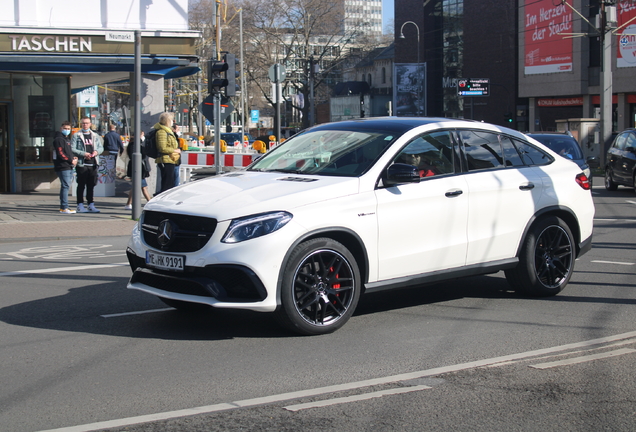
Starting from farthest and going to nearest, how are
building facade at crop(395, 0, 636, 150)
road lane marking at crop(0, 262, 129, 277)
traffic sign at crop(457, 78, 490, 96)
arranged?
1. traffic sign at crop(457, 78, 490, 96)
2. building facade at crop(395, 0, 636, 150)
3. road lane marking at crop(0, 262, 129, 277)

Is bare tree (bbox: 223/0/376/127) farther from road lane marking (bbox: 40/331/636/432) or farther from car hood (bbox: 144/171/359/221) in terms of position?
road lane marking (bbox: 40/331/636/432)

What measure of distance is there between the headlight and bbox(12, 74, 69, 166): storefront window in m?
16.3

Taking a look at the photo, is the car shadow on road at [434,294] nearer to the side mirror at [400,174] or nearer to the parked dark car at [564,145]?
the side mirror at [400,174]

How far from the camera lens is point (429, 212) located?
6.59 meters

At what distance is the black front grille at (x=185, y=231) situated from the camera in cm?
569

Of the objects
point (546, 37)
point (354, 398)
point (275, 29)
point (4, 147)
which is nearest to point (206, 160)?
point (4, 147)

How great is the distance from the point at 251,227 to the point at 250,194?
39 cm

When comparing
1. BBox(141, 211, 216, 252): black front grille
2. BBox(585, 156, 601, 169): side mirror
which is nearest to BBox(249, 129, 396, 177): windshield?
BBox(141, 211, 216, 252): black front grille

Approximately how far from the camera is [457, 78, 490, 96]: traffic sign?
66.2 metres

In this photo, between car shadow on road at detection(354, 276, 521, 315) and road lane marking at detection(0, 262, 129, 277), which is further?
road lane marking at detection(0, 262, 129, 277)

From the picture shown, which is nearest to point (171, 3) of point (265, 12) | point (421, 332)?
point (421, 332)

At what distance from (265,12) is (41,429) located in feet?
200

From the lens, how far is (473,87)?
6700 cm

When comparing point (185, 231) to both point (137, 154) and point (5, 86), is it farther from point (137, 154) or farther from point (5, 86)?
point (5, 86)
